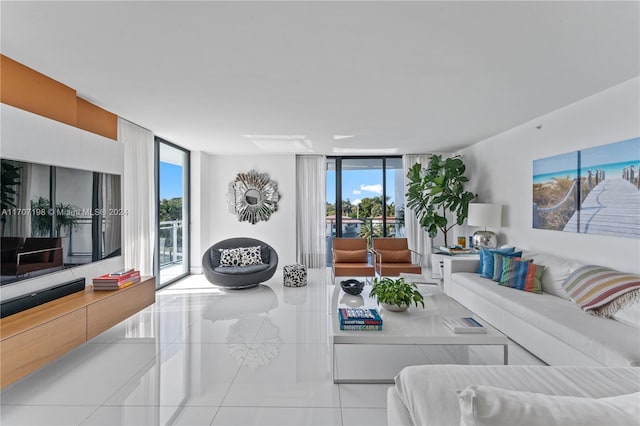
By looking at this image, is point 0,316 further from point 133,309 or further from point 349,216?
point 349,216

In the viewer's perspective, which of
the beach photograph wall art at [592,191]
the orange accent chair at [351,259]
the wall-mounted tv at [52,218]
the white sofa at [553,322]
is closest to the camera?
the white sofa at [553,322]

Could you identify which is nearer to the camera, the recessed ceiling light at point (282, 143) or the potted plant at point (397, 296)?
the potted plant at point (397, 296)

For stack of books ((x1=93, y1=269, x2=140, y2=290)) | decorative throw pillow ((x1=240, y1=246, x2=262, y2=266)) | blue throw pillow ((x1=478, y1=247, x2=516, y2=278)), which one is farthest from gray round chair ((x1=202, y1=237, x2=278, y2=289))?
blue throw pillow ((x1=478, y1=247, x2=516, y2=278))

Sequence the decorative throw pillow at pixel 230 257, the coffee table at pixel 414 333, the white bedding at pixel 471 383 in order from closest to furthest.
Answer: the white bedding at pixel 471 383 → the coffee table at pixel 414 333 → the decorative throw pillow at pixel 230 257

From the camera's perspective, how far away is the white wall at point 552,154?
2975mm

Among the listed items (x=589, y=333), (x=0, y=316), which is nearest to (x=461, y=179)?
(x=589, y=333)

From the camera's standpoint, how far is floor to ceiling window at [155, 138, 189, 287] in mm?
5348

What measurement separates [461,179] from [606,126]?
2.70m

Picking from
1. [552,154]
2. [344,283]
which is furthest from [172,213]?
[552,154]

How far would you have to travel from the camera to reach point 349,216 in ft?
23.4

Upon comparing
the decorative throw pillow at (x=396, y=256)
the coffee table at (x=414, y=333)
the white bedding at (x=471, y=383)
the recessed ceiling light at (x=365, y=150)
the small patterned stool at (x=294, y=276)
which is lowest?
the small patterned stool at (x=294, y=276)

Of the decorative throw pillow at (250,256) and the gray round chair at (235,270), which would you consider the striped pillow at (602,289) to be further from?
the decorative throw pillow at (250,256)

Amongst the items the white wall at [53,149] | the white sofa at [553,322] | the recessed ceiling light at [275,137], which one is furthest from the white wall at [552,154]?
the white wall at [53,149]

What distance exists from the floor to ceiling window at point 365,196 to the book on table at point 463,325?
14.6 feet
